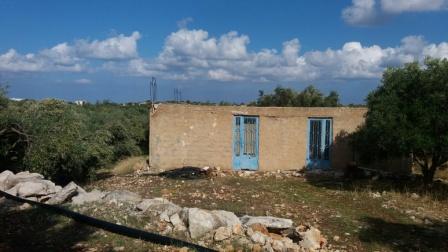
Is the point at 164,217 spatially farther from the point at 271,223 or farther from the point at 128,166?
the point at 128,166

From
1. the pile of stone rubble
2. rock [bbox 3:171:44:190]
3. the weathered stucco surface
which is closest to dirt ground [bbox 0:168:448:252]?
the pile of stone rubble

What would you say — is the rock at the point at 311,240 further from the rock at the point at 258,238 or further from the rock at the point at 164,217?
the rock at the point at 164,217

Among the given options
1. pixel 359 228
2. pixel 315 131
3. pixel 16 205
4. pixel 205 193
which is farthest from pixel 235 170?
pixel 16 205

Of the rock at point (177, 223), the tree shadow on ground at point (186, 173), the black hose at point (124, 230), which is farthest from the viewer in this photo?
the tree shadow on ground at point (186, 173)

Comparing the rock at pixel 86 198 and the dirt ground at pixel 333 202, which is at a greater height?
the rock at pixel 86 198

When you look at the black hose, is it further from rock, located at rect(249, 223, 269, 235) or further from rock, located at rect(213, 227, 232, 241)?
rock, located at rect(249, 223, 269, 235)

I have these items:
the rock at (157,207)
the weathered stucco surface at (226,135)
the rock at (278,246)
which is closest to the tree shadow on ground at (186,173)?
the weathered stucco surface at (226,135)

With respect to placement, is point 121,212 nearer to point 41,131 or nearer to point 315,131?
point 41,131

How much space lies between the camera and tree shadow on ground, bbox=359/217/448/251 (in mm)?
8844

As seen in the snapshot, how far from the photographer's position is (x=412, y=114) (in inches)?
546

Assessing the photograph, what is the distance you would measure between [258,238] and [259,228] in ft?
1.74

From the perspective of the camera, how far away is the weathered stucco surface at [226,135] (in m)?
18.1

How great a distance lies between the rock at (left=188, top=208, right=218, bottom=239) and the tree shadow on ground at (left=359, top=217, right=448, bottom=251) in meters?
Result: 3.28

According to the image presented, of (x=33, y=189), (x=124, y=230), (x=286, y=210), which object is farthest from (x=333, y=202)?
(x=33, y=189)
